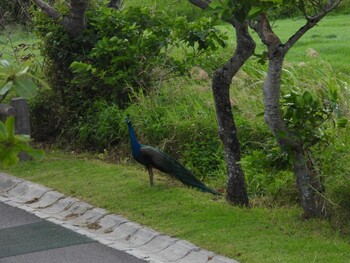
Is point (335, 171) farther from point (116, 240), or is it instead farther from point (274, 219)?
point (116, 240)

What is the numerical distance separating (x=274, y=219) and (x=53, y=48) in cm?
611

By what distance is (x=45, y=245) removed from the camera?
781 centimetres

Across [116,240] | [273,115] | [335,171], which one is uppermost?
[273,115]

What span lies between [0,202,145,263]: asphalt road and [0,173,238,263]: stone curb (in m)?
0.12

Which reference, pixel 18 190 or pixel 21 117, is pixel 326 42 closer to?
pixel 21 117

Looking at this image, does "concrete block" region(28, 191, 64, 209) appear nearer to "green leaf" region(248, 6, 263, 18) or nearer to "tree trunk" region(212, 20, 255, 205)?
"tree trunk" region(212, 20, 255, 205)

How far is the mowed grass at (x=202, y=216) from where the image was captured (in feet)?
22.3

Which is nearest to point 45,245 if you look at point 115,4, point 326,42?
point 115,4

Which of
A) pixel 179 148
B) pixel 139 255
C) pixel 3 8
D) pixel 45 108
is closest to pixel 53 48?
pixel 45 108

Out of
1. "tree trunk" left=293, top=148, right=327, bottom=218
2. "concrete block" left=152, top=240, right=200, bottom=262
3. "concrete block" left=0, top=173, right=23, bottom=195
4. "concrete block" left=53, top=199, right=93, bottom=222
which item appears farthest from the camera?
"concrete block" left=0, top=173, right=23, bottom=195

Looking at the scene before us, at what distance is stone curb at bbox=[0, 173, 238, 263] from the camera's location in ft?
23.4

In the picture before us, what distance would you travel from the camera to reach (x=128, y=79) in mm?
11867

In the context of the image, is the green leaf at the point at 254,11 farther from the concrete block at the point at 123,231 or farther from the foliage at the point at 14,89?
the foliage at the point at 14,89

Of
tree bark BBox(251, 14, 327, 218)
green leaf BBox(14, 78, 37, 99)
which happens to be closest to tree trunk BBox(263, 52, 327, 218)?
tree bark BBox(251, 14, 327, 218)
